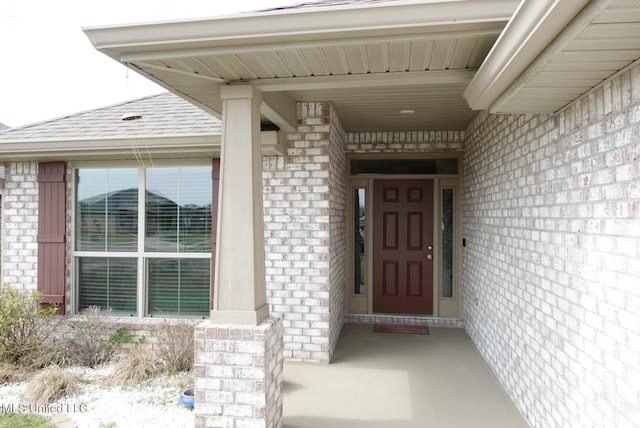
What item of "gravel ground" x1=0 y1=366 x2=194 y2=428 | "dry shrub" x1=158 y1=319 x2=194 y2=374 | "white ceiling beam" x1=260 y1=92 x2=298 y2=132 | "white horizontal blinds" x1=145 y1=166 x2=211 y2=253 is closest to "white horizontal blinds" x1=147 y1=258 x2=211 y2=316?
"white horizontal blinds" x1=145 y1=166 x2=211 y2=253

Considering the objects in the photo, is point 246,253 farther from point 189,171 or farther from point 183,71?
point 189,171

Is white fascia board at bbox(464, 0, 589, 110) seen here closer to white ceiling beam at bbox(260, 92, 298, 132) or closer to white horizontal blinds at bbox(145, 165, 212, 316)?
white ceiling beam at bbox(260, 92, 298, 132)

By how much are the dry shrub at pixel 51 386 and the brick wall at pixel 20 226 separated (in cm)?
195

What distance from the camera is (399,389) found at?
→ 145 inches

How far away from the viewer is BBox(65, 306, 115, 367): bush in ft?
13.7

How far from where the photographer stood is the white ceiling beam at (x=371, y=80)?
8.58ft

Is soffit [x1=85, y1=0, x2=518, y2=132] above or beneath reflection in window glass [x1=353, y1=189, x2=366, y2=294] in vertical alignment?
above

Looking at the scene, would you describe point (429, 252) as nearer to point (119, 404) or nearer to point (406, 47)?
point (406, 47)

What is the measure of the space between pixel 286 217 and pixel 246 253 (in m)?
1.71

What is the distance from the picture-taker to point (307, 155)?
437 centimetres

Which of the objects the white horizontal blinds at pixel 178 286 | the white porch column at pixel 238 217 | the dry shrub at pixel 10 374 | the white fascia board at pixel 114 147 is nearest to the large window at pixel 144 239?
the white horizontal blinds at pixel 178 286

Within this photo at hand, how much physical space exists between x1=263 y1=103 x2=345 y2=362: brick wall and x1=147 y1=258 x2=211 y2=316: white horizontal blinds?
99cm

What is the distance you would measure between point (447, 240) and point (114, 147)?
14.5 ft

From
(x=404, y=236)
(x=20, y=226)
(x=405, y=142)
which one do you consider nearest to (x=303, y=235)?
(x=404, y=236)
